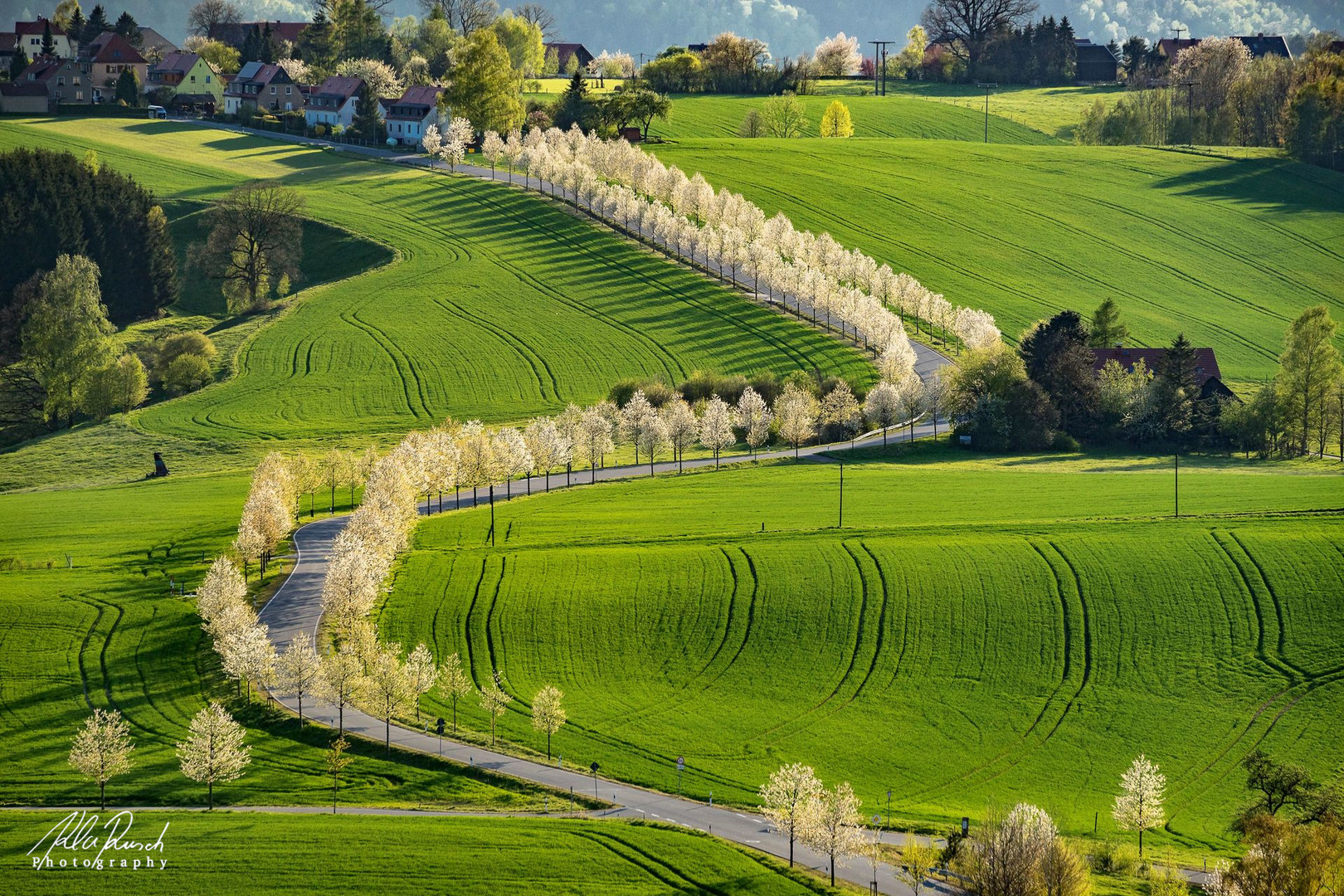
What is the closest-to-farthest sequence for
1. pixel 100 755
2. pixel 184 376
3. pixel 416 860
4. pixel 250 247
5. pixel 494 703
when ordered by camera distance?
pixel 416 860, pixel 100 755, pixel 494 703, pixel 184 376, pixel 250 247

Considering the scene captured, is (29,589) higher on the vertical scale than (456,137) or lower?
lower

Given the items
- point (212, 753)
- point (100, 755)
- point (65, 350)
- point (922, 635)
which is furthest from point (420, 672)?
point (65, 350)

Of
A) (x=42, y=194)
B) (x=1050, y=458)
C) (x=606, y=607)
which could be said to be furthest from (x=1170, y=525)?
(x=42, y=194)

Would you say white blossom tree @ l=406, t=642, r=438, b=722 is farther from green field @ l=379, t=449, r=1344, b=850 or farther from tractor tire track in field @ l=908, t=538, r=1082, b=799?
tractor tire track in field @ l=908, t=538, r=1082, b=799

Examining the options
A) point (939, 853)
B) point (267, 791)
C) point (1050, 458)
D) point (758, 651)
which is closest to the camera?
point (939, 853)

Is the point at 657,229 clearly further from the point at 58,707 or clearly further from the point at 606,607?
the point at 58,707

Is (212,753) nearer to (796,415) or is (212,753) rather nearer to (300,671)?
(300,671)

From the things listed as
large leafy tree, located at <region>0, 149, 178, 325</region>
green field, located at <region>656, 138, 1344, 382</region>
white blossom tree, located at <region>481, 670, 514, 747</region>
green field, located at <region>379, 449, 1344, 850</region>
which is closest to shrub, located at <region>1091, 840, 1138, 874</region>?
green field, located at <region>379, 449, 1344, 850</region>

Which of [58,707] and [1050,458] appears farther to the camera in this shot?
[1050,458]
